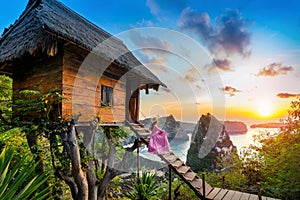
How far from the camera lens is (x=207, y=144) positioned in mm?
17766

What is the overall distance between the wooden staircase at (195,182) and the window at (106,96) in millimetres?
1209

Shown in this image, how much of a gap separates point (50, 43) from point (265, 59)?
267 inches

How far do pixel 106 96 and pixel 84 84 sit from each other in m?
0.96

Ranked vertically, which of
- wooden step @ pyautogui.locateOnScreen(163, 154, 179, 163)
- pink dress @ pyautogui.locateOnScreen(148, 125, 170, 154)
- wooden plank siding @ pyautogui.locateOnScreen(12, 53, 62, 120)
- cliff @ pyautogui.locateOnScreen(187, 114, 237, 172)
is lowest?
cliff @ pyautogui.locateOnScreen(187, 114, 237, 172)

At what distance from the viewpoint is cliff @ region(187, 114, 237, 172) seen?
16.4 metres

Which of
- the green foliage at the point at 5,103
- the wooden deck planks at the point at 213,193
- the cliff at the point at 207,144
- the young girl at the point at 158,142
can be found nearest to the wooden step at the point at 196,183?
the wooden deck planks at the point at 213,193

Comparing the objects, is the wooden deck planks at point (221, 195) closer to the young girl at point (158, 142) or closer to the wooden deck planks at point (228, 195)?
the wooden deck planks at point (228, 195)

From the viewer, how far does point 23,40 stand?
437cm

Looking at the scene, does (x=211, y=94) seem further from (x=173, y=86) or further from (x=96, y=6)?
(x=96, y=6)

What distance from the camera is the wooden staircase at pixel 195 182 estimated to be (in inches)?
192

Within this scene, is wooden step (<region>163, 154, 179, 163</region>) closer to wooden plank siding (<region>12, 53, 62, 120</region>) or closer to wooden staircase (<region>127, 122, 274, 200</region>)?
wooden staircase (<region>127, 122, 274, 200</region>)

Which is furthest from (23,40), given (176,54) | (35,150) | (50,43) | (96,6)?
(176,54)

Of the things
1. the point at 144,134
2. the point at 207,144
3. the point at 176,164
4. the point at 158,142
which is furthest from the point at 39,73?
the point at 207,144

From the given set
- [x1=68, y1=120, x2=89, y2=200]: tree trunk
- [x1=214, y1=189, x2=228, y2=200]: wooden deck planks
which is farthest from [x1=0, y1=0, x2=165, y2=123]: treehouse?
[x1=214, y1=189, x2=228, y2=200]: wooden deck planks
